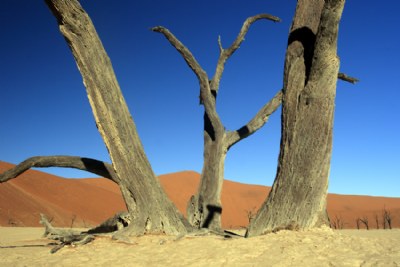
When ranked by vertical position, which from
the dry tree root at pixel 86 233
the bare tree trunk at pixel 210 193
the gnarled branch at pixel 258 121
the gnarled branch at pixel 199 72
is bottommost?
the dry tree root at pixel 86 233

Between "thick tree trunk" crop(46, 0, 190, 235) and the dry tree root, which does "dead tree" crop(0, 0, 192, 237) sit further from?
the dry tree root

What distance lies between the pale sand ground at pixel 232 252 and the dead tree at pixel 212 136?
2.58m

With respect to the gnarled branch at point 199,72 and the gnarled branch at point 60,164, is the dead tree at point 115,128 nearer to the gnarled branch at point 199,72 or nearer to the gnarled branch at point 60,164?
the gnarled branch at point 60,164

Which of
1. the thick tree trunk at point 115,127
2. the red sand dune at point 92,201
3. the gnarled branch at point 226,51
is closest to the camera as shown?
the thick tree trunk at point 115,127

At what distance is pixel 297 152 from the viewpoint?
5910 mm

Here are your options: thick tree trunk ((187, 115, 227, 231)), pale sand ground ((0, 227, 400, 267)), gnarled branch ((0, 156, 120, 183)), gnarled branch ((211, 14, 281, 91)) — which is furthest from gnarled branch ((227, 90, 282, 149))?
pale sand ground ((0, 227, 400, 267))

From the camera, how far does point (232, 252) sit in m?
4.93

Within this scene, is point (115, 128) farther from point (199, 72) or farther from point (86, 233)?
point (199, 72)

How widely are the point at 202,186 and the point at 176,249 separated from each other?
3510mm

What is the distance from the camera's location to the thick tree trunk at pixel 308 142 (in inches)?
227

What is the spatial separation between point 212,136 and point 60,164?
3.46m

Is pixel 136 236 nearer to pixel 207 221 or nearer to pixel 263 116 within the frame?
pixel 207 221

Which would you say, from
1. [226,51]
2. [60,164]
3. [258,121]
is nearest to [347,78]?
[258,121]

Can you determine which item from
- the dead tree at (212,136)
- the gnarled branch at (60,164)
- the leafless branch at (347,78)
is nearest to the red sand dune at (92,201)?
the dead tree at (212,136)
